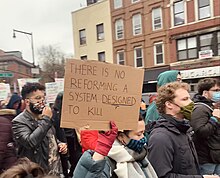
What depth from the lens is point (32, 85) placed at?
369 centimetres

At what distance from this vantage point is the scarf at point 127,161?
7.40ft

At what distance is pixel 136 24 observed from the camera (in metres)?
26.1

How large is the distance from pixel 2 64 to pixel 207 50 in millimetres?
48169

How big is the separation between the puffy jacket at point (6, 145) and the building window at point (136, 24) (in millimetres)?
23076

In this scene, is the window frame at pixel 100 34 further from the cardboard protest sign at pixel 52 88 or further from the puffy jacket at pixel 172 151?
the puffy jacket at pixel 172 151

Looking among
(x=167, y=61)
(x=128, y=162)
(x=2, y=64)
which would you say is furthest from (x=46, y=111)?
(x=2, y=64)

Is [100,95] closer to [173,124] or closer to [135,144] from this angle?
[135,144]

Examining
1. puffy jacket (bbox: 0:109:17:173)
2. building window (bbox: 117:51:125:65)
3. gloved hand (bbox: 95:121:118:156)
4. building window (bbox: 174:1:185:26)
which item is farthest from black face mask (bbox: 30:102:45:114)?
building window (bbox: 117:51:125:65)

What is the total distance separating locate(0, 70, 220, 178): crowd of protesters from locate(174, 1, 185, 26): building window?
19.6 meters

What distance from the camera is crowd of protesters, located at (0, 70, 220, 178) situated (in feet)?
6.96

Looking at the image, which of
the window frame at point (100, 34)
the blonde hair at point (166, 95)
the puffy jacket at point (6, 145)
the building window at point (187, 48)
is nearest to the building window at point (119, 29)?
the window frame at point (100, 34)

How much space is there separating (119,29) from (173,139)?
82.1 ft

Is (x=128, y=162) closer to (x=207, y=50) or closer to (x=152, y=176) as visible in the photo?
(x=152, y=176)

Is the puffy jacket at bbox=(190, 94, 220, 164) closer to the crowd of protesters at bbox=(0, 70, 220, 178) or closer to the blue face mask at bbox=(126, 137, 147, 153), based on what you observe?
the crowd of protesters at bbox=(0, 70, 220, 178)
